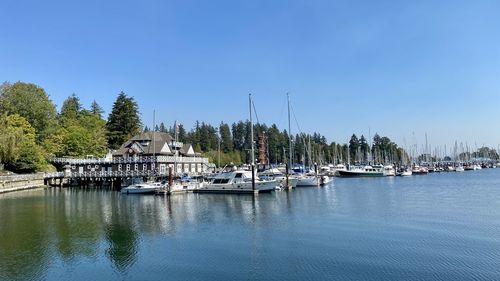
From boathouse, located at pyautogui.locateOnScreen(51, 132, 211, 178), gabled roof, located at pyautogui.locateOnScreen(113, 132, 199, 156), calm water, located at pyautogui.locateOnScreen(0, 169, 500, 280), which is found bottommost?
calm water, located at pyautogui.locateOnScreen(0, 169, 500, 280)

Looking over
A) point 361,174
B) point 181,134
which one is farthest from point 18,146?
point 181,134

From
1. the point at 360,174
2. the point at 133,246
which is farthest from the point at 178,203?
the point at 360,174

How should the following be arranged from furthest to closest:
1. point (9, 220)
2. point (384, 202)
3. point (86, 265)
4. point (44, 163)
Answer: point (44, 163), point (384, 202), point (9, 220), point (86, 265)

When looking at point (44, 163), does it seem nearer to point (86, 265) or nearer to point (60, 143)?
point (60, 143)

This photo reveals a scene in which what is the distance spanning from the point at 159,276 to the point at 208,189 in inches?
1459

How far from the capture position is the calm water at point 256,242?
1811cm

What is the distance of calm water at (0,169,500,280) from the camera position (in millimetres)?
18109

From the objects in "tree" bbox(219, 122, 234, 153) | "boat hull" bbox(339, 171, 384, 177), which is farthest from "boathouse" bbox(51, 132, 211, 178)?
"tree" bbox(219, 122, 234, 153)

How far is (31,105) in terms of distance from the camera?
82.7 metres

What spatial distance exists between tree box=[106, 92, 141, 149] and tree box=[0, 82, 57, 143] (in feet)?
42.2

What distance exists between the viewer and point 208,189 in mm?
54844

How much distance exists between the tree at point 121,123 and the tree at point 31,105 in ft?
42.2

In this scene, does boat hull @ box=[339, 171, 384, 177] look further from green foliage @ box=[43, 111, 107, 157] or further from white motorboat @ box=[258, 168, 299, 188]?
green foliage @ box=[43, 111, 107, 157]

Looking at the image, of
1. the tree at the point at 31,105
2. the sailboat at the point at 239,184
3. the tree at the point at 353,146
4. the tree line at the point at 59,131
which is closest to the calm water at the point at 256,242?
the sailboat at the point at 239,184
